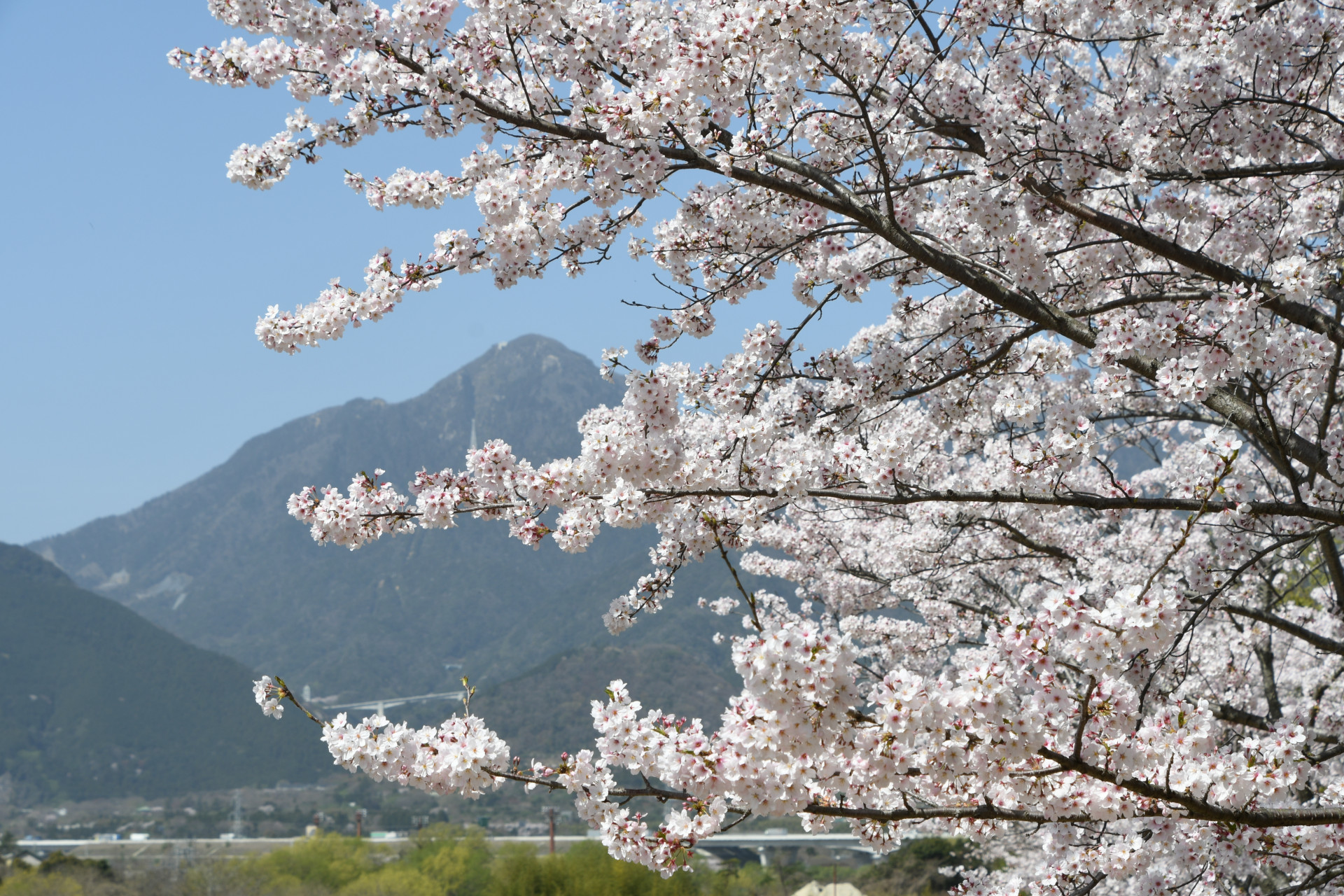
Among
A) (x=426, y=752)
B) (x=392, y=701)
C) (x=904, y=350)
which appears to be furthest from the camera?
(x=392, y=701)

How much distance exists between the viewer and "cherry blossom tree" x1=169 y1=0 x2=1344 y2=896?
2594 mm

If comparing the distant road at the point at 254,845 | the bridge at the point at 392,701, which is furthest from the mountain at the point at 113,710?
the distant road at the point at 254,845

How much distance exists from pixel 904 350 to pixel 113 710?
14428 cm

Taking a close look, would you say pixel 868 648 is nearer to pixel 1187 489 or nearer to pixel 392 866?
pixel 1187 489

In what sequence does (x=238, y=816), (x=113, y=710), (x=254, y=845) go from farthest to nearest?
1. (x=113, y=710)
2. (x=238, y=816)
3. (x=254, y=845)

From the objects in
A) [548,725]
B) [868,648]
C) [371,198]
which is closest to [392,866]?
[868,648]

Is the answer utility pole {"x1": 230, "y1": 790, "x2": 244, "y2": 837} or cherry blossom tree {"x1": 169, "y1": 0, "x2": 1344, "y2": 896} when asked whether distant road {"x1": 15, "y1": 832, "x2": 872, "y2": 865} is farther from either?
cherry blossom tree {"x1": 169, "y1": 0, "x2": 1344, "y2": 896}

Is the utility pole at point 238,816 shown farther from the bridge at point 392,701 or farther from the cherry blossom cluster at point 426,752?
the cherry blossom cluster at point 426,752

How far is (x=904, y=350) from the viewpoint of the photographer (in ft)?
16.8

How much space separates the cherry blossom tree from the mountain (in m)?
122

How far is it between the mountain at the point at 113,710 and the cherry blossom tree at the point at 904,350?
122 meters

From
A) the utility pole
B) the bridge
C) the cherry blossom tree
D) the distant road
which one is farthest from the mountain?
the cherry blossom tree

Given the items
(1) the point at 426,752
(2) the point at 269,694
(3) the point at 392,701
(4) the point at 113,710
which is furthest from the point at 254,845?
(3) the point at 392,701

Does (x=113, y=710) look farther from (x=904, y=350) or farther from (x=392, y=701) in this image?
(x=904, y=350)
